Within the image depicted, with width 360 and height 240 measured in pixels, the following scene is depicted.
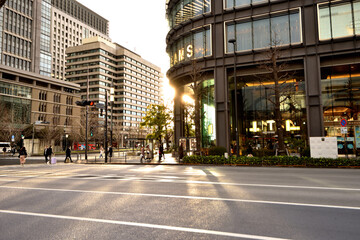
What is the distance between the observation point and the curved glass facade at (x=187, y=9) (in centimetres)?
2925

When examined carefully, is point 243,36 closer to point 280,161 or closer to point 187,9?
point 187,9

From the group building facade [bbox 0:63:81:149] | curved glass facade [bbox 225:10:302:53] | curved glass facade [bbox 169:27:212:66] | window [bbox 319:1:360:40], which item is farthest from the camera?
building facade [bbox 0:63:81:149]

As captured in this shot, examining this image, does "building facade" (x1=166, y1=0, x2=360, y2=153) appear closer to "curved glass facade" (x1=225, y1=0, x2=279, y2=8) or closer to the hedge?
"curved glass facade" (x1=225, y1=0, x2=279, y2=8)

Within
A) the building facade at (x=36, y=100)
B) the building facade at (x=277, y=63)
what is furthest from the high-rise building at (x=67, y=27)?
the building facade at (x=277, y=63)

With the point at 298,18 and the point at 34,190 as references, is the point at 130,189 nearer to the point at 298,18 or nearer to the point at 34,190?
the point at 34,190

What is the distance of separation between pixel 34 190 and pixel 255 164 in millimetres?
14695

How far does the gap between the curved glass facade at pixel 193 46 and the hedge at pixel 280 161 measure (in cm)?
1318

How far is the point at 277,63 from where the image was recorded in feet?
87.9

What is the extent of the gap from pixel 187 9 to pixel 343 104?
66.2 ft

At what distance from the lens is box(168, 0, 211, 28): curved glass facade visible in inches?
1152

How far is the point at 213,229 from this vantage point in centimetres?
471

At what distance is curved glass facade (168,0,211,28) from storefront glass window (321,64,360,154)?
1452cm

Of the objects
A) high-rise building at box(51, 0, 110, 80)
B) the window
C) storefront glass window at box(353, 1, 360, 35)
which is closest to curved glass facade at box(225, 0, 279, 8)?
the window

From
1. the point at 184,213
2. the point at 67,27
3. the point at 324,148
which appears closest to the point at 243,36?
Result: the point at 324,148
